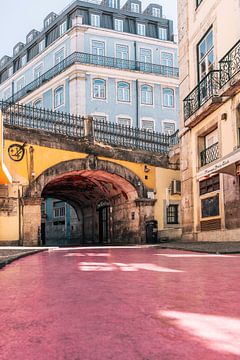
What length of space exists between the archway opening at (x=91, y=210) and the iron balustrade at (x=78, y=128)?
169cm

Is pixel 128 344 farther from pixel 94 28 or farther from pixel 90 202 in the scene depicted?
pixel 94 28

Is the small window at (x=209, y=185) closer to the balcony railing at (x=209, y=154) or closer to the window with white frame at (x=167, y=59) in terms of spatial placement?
the balcony railing at (x=209, y=154)

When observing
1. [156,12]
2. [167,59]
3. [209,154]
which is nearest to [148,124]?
[167,59]

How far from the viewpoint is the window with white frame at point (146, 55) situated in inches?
1426

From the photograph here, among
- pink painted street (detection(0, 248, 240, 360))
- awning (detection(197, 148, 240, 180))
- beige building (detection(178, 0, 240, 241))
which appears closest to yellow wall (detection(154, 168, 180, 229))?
beige building (detection(178, 0, 240, 241))

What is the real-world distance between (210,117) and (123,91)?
62.0 feet

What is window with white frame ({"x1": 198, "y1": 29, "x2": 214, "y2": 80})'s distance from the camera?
1680 cm

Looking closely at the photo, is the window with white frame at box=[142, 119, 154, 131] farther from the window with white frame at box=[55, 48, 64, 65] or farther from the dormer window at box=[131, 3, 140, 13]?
the dormer window at box=[131, 3, 140, 13]

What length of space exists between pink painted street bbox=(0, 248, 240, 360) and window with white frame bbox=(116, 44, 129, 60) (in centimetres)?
3131

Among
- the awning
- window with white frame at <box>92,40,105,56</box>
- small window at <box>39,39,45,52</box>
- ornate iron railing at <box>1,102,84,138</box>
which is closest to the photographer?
the awning

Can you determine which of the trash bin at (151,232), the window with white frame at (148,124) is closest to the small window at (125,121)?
the window with white frame at (148,124)

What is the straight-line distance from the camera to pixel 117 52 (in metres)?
35.2

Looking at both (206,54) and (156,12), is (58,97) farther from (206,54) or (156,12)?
(206,54)

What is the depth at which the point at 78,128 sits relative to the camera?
20984 millimetres
